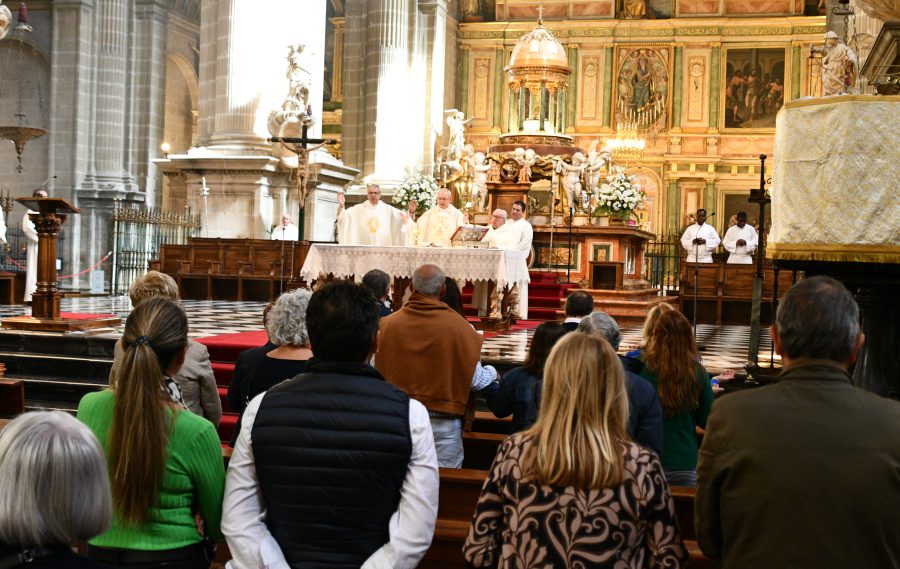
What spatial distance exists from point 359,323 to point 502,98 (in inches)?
1080

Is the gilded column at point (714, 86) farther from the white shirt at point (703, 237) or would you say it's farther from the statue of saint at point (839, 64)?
the statue of saint at point (839, 64)

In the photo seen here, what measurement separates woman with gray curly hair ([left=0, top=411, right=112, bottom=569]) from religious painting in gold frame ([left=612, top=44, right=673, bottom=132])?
28.1 metres

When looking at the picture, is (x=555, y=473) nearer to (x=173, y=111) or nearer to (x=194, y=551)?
(x=194, y=551)

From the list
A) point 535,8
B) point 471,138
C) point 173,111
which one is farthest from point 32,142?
point 535,8

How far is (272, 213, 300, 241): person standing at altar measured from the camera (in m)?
16.1

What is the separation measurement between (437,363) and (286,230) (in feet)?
39.4

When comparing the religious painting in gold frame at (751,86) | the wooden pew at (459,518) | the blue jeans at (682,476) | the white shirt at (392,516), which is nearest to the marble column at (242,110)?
the wooden pew at (459,518)

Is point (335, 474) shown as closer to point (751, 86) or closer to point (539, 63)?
point (539, 63)

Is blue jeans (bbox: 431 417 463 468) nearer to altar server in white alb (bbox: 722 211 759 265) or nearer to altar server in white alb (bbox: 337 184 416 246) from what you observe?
altar server in white alb (bbox: 337 184 416 246)

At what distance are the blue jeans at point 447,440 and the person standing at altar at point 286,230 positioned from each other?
38.1 ft

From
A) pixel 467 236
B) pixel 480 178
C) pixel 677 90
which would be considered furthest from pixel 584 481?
pixel 677 90

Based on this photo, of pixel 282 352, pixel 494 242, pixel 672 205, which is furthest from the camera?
pixel 672 205

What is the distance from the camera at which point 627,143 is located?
26.6 m

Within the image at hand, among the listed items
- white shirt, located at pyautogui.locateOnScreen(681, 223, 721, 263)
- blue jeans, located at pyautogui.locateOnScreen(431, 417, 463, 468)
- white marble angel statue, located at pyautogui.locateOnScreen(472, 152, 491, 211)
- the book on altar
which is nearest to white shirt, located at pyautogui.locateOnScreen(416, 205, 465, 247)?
the book on altar
